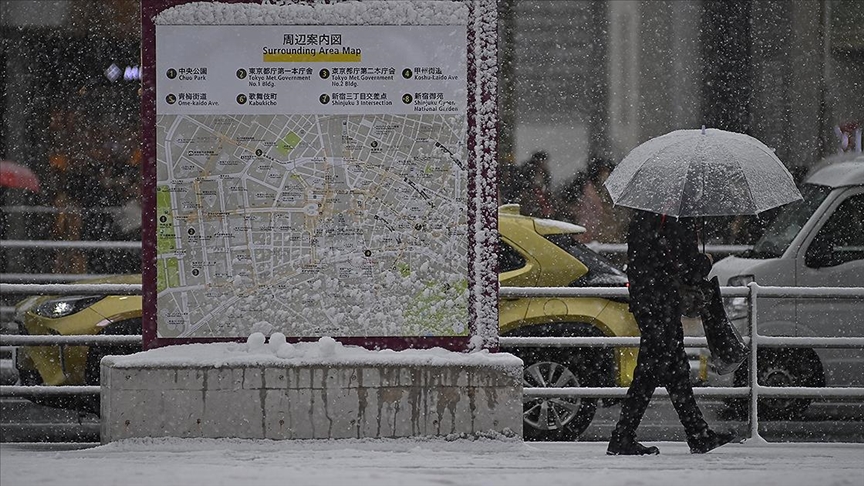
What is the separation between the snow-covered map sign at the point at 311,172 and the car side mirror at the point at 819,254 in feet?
14.7

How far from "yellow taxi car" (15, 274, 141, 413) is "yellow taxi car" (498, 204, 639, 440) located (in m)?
2.71

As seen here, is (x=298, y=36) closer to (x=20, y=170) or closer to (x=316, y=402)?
(x=316, y=402)

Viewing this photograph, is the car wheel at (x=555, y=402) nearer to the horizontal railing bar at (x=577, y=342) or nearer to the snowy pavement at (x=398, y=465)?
the horizontal railing bar at (x=577, y=342)

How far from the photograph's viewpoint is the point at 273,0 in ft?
25.5

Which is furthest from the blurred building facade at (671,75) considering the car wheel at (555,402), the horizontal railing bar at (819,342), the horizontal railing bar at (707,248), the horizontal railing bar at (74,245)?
the horizontal railing bar at (819,342)

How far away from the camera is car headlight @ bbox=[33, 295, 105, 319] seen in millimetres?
10109

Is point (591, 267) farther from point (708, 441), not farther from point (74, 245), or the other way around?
point (74, 245)

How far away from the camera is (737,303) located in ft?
37.9

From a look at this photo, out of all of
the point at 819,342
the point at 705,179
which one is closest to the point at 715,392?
the point at 819,342

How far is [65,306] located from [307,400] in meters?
3.23

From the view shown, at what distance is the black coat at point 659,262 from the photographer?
786 cm

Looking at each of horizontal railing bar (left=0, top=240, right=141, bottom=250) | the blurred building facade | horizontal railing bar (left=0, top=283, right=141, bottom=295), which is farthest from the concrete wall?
the blurred building facade

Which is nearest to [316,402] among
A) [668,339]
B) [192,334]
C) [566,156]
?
[192,334]

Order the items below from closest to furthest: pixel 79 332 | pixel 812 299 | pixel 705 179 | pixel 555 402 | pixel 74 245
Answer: pixel 705 179 < pixel 555 402 < pixel 79 332 < pixel 812 299 < pixel 74 245
